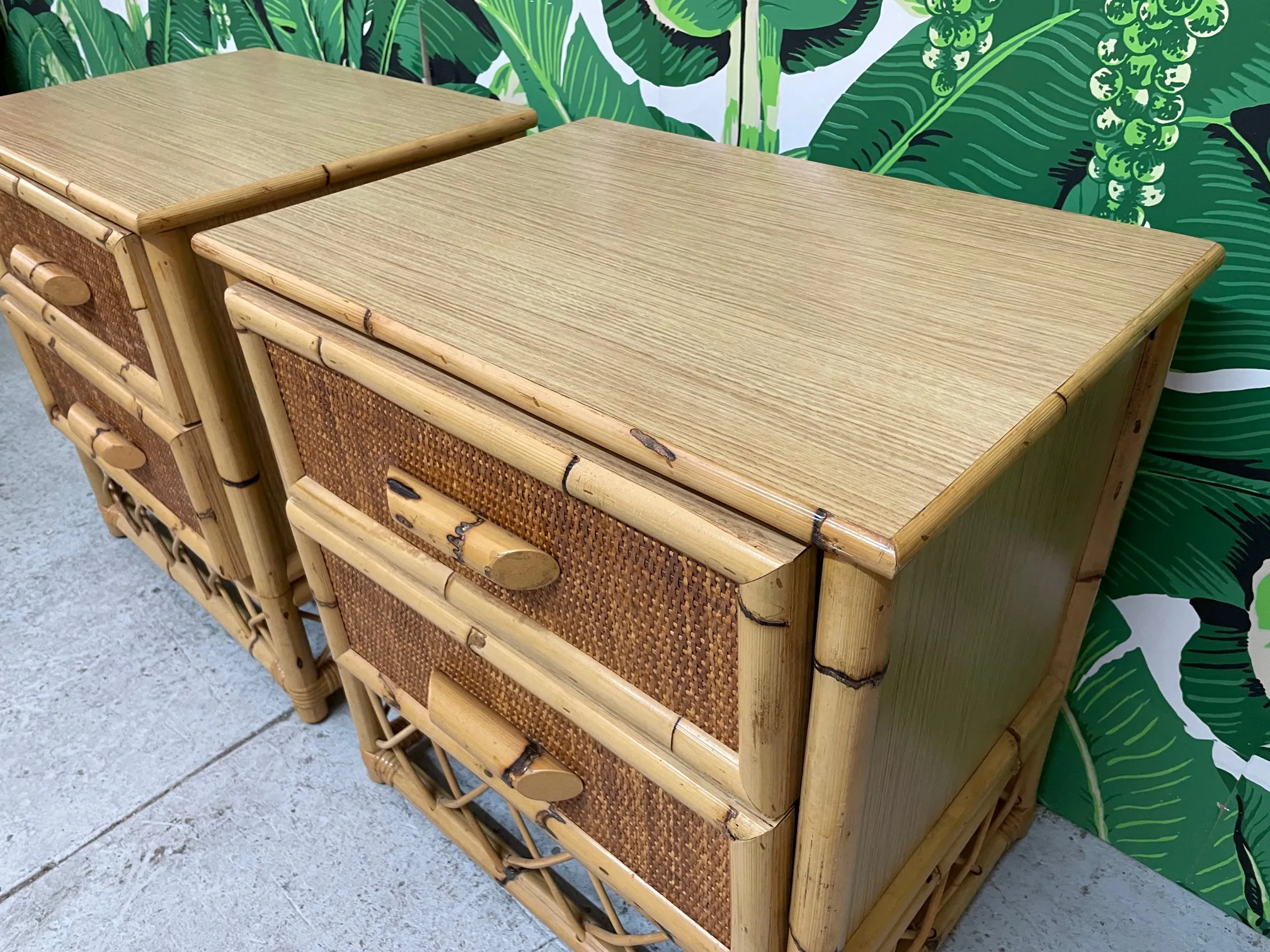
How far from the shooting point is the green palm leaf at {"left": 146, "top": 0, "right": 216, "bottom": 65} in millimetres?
1458

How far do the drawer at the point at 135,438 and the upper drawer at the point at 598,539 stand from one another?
32cm

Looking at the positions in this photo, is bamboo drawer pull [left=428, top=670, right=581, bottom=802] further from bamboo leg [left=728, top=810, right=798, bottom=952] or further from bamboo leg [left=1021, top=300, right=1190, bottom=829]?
bamboo leg [left=1021, top=300, right=1190, bottom=829]

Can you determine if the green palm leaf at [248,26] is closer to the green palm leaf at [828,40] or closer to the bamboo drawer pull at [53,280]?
the bamboo drawer pull at [53,280]

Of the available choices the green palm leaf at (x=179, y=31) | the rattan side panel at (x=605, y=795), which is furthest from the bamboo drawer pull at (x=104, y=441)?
the green palm leaf at (x=179, y=31)

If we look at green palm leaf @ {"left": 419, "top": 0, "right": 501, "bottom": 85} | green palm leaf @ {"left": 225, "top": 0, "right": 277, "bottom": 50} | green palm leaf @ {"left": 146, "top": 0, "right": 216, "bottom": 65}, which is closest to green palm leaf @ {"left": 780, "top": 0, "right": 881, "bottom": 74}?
green palm leaf @ {"left": 419, "top": 0, "right": 501, "bottom": 85}

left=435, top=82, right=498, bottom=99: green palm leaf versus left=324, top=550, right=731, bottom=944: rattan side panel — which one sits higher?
left=435, top=82, right=498, bottom=99: green palm leaf

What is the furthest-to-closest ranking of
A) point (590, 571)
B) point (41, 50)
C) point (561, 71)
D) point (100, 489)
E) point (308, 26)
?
point (41, 50) < point (100, 489) < point (308, 26) < point (561, 71) < point (590, 571)

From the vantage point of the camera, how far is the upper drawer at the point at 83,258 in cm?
81

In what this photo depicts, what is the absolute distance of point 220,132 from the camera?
0.93 meters

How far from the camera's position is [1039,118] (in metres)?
0.71

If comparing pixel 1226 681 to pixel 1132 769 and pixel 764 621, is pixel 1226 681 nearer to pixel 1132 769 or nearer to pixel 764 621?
pixel 1132 769

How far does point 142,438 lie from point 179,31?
2.83 feet

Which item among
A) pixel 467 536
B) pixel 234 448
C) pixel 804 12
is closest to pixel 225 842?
pixel 234 448

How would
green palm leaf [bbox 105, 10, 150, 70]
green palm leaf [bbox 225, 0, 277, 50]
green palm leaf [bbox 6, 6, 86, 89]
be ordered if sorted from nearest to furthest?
green palm leaf [bbox 225, 0, 277, 50] → green palm leaf [bbox 105, 10, 150, 70] → green palm leaf [bbox 6, 6, 86, 89]
